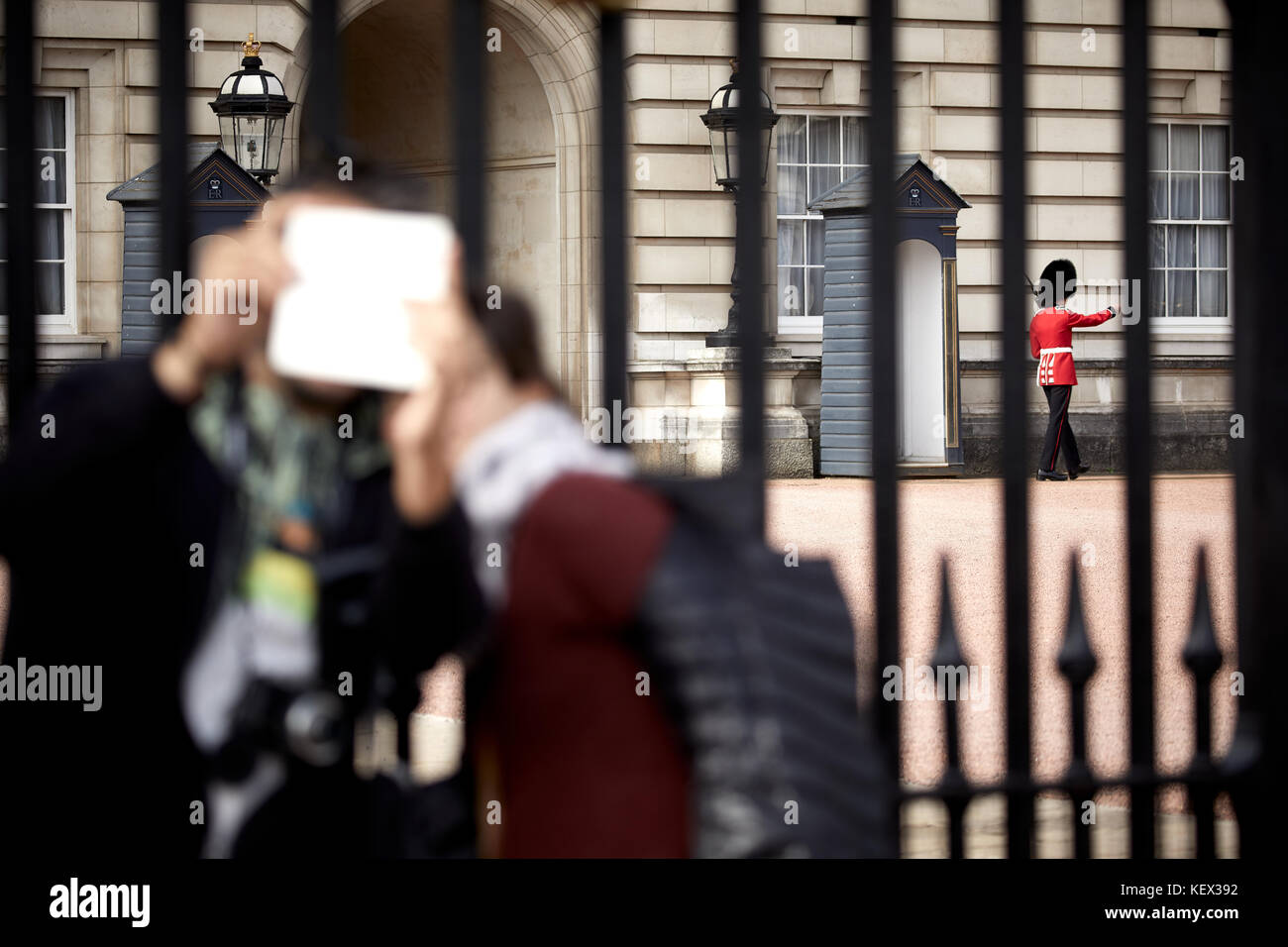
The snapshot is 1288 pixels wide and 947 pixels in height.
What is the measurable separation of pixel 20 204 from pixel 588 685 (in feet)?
3.12

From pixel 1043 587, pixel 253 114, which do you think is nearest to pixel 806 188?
pixel 253 114

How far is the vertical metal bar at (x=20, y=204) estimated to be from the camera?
1748 millimetres

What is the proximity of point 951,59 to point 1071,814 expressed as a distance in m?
12.3

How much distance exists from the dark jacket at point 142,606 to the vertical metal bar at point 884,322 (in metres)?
0.66

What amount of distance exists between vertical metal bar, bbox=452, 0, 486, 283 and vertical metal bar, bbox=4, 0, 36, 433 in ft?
1.70

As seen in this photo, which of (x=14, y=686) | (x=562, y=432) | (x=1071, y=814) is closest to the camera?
(x=562, y=432)

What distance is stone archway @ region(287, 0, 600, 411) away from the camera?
42.3 ft

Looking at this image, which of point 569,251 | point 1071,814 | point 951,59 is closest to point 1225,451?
point 951,59

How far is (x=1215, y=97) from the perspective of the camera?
563 inches

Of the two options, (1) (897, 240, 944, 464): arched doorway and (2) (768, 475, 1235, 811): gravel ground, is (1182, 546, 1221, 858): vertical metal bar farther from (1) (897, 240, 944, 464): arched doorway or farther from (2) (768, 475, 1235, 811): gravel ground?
(1) (897, 240, 944, 464): arched doorway

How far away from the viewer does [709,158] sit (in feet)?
43.0

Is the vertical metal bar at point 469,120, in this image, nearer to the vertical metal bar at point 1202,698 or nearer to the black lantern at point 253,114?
the vertical metal bar at point 1202,698
